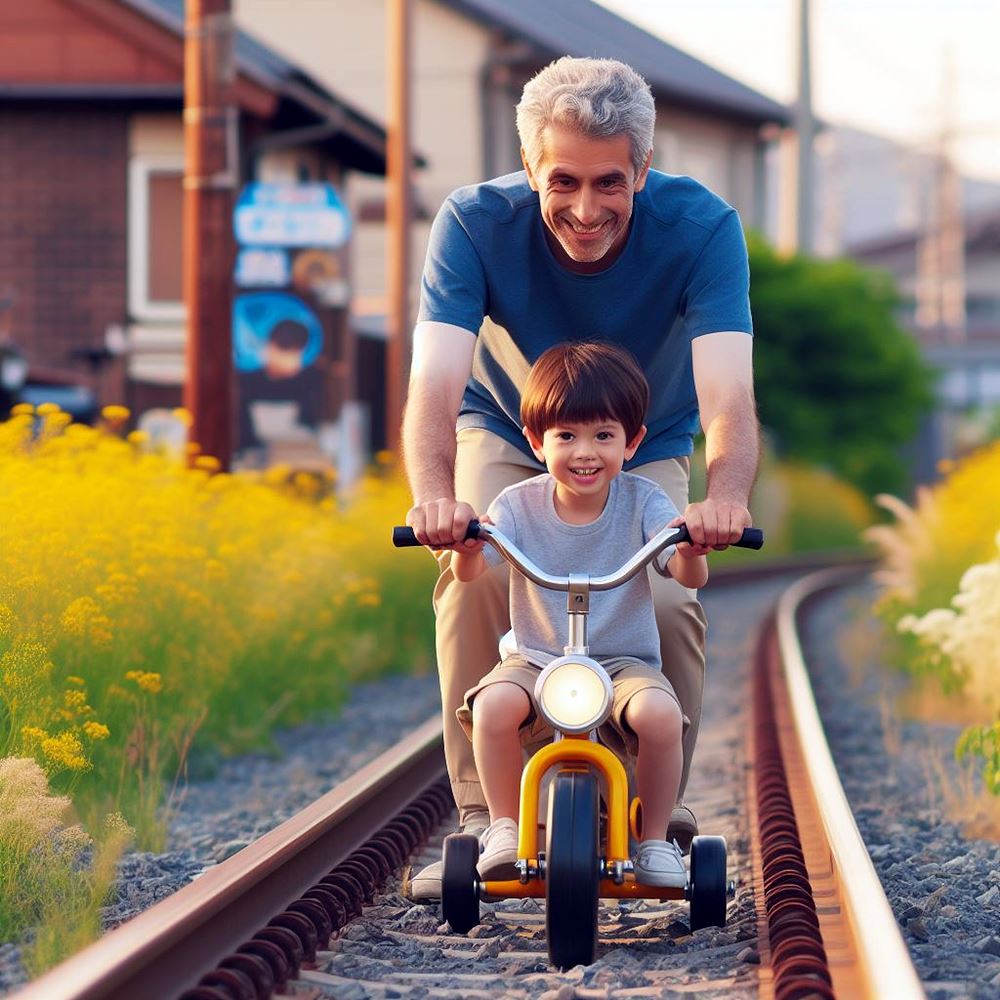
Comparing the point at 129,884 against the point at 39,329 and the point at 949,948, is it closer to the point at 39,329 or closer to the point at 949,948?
the point at 949,948

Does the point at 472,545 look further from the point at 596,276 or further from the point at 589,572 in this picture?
the point at 596,276

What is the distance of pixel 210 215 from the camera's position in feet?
38.7

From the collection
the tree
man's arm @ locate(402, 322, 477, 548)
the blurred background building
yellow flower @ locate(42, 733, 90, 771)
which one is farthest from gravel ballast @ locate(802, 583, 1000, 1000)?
the tree

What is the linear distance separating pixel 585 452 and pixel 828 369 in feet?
113

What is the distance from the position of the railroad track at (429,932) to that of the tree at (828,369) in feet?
102

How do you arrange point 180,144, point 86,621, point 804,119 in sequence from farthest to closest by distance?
point 804,119 → point 180,144 → point 86,621

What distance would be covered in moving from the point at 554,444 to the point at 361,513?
30.4 ft

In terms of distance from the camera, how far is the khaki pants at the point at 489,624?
5.00 meters

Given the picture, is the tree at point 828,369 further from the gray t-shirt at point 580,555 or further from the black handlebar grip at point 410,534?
the black handlebar grip at point 410,534

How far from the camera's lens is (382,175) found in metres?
30.5

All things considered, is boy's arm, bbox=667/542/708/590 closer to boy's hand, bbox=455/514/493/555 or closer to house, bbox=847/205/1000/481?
boy's hand, bbox=455/514/493/555

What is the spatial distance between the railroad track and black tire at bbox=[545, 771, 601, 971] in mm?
150

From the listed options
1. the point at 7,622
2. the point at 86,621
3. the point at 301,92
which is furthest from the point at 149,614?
the point at 301,92

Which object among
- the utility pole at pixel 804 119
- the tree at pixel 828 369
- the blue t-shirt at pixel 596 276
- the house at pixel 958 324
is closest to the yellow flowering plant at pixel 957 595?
the blue t-shirt at pixel 596 276
